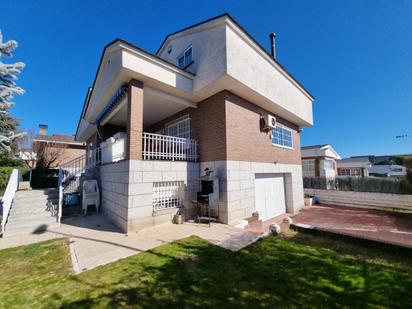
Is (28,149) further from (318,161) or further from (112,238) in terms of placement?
(318,161)

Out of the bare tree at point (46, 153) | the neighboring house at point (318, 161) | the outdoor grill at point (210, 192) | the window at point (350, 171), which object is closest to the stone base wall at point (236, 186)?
the outdoor grill at point (210, 192)

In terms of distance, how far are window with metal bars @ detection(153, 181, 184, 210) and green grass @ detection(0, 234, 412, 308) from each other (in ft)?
8.60

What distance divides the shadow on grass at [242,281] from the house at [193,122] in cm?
276

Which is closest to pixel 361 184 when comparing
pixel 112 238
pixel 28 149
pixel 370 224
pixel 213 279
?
pixel 370 224

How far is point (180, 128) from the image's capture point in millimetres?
10711

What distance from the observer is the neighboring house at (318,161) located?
22906 millimetres

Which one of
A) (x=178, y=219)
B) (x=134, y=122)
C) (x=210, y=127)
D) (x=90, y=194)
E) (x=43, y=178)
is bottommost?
(x=178, y=219)

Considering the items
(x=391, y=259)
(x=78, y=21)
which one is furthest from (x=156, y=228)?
(x=78, y=21)

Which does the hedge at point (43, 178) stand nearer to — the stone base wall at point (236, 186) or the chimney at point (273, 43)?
the stone base wall at point (236, 186)

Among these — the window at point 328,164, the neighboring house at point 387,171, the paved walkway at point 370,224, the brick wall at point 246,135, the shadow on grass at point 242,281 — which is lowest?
the paved walkway at point 370,224

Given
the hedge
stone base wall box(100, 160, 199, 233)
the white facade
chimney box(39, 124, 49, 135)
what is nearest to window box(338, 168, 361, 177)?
the white facade

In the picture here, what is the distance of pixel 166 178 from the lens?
747 centimetres

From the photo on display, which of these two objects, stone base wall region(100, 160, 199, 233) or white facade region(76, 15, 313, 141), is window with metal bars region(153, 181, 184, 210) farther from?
white facade region(76, 15, 313, 141)

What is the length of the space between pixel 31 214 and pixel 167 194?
211 inches
